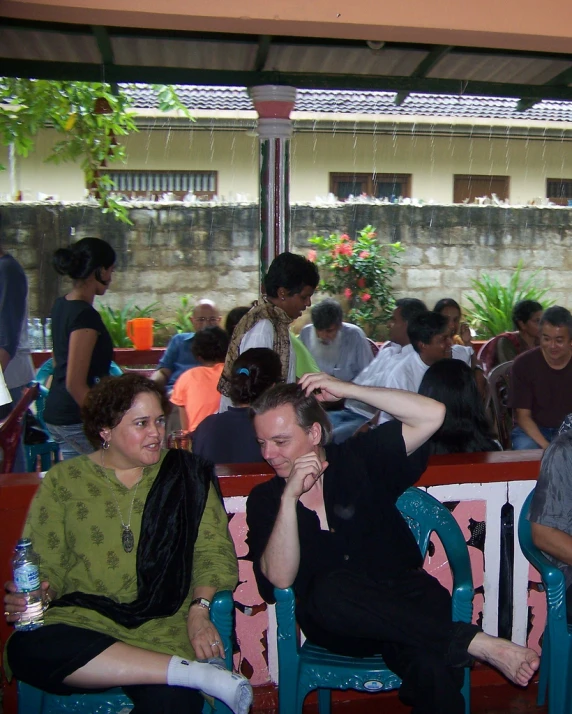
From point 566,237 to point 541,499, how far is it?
8.62 meters

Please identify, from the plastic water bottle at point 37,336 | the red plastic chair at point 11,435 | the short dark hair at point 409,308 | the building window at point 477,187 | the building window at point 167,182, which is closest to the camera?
the red plastic chair at point 11,435

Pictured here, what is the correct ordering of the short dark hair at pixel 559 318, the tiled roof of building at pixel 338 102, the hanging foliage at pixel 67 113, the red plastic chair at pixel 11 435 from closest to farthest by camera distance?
1. the red plastic chair at pixel 11 435
2. the short dark hair at pixel 559 318
3. the hanging foliage at pixel 67 113
4. the tiled roof of building at pixel 338 102

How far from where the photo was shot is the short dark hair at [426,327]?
4570 millimetres

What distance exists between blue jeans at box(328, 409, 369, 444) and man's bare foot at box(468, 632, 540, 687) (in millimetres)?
2483

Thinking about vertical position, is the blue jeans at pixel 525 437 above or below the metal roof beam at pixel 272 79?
below

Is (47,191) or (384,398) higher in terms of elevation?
(47,191)

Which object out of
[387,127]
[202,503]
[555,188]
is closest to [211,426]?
[202,503]

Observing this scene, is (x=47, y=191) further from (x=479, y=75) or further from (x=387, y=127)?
(x=479, y=75)

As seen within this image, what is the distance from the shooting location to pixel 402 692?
2.47m

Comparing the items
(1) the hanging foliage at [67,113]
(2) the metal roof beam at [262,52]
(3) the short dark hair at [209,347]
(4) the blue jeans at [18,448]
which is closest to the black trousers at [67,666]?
(4) the blue jeans at [18,448]

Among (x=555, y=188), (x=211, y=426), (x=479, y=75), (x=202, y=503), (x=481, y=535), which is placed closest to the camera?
(x=202, y=503)

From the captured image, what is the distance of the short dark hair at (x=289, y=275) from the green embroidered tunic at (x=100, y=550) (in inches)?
66.2

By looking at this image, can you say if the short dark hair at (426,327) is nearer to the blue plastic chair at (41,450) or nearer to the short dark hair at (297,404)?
the short dark hair at (297,404)

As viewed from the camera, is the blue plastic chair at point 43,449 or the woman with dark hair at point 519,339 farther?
the woman with dark hair at point 519,339
